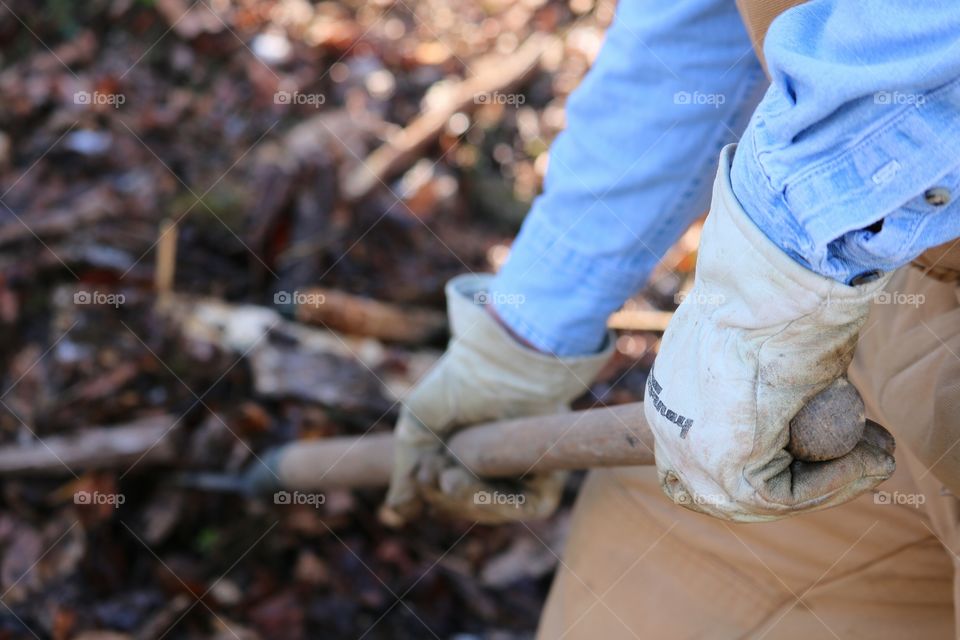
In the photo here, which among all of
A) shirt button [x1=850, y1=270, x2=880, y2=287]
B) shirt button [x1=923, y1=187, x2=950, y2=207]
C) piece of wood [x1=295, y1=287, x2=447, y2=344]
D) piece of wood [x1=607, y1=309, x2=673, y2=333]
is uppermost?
shirt button [x1=923, y1=187, x2=950, y2=207]

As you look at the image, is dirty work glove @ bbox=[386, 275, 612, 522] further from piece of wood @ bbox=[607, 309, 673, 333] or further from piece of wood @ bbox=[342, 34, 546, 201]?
piece of wood @ bbox=[342, 34, 546, 201]

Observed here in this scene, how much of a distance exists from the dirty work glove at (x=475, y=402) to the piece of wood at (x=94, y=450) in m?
0.97

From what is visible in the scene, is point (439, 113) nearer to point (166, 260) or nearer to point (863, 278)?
point (166, 260)

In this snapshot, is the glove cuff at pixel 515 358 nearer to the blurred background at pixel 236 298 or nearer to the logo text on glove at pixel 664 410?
the logo text on glove at pixel 664 410

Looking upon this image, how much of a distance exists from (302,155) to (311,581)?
5.61ft

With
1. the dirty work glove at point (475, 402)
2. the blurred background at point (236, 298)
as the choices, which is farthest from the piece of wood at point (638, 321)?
the dirty work glove at point (475, 402)

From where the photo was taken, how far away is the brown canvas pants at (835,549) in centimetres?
159

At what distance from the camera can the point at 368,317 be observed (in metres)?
3.46

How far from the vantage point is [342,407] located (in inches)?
130

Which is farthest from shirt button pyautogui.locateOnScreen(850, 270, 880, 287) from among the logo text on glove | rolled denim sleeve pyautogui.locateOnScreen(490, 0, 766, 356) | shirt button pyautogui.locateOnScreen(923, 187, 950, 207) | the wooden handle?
rolled denim sleeve pyautogui.locateOnScreen(490, 0, 766, 356)

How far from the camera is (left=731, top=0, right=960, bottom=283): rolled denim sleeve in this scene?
44.2 inches

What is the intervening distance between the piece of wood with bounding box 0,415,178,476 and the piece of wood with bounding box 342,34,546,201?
1214 mm

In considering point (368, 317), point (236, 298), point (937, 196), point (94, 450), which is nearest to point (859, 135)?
point (937, 196)

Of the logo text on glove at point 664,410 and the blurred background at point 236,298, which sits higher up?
the logo text on glove at point 664,410
